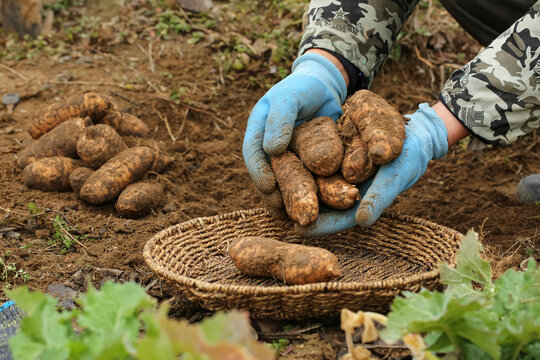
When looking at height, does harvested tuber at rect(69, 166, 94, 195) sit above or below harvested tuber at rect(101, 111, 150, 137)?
below

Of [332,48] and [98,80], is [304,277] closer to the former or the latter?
[332,48]

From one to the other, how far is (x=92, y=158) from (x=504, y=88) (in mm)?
2325

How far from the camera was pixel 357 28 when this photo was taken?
3256mm

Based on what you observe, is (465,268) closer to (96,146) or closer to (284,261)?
(284,261)

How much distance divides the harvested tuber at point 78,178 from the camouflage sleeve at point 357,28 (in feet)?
4.82

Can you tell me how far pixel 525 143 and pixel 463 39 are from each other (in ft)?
4.47

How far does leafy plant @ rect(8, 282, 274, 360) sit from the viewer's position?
3.46 ft

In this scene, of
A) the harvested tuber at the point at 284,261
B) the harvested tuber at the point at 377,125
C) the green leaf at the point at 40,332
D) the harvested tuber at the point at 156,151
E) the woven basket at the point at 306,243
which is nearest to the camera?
the green leaf at the point at 40,332

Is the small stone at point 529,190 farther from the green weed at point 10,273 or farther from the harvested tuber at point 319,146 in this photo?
the green weed at point 10,273

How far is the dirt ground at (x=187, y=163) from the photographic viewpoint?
2617mm

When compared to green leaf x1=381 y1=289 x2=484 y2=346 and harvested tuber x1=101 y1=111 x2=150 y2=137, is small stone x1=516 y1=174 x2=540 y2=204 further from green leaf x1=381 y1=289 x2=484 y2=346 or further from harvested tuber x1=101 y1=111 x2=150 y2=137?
harvested tuber x1=101 y1=111 x2=150 y2=137

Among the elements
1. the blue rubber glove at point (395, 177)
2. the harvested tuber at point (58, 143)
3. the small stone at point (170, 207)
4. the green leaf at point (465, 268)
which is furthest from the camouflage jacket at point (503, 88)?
the harvested tuber at point (58, 143)

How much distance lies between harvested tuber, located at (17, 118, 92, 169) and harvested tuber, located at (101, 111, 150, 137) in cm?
26

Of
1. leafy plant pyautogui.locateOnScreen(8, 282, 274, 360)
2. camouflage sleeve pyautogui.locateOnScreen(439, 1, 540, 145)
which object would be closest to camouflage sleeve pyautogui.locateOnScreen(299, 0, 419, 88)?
camouflage sleeve pyautogui.locateOnScreen(439, 1, 540, 145)
